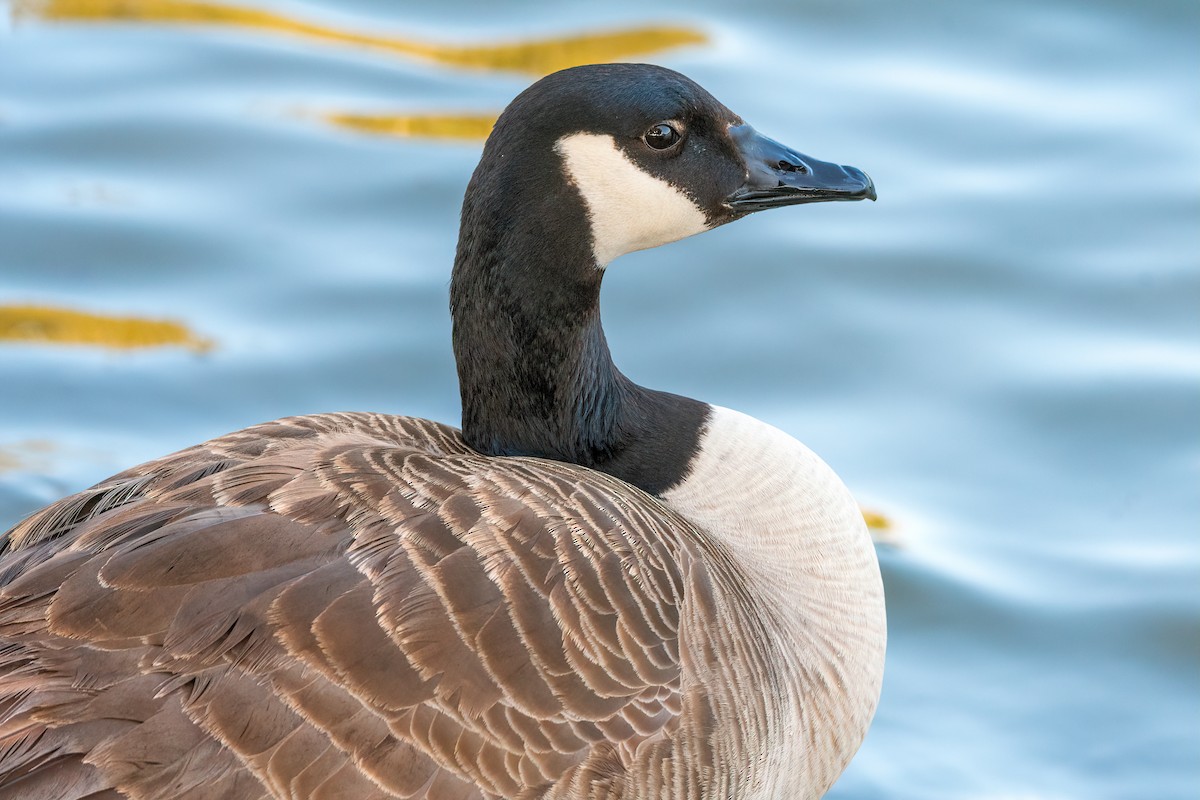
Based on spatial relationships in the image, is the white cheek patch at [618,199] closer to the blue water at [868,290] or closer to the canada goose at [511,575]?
the canada goose at [511,575]

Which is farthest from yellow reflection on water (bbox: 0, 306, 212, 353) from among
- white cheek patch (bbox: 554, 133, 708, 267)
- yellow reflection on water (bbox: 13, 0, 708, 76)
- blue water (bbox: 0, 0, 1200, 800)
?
white cheek patch (bbox: 554, 133, 708, 267)

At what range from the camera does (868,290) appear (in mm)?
7504

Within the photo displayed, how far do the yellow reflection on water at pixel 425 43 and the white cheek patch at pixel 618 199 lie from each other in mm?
4457

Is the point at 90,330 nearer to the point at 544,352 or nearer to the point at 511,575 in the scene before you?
the point at 544,352

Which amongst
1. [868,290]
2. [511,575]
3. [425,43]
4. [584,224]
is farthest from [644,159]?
[425,43]

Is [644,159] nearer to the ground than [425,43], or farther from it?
nearer to the ground

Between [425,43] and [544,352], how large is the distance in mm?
5289

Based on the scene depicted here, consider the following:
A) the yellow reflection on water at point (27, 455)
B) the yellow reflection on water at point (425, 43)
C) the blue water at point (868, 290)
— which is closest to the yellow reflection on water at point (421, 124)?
the blue water at point (868, 290)

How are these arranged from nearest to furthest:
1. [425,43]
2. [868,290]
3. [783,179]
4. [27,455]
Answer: [783,179] → [27,455] → [868,290] → [425,43]

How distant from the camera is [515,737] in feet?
11.7

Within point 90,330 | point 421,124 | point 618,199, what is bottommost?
point 90,330

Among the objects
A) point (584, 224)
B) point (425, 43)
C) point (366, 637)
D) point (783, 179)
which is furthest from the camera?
→ point (425, 43)

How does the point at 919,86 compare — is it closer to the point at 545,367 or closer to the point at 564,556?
the point at 545,367

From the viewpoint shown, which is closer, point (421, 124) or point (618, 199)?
point (618, 199)
